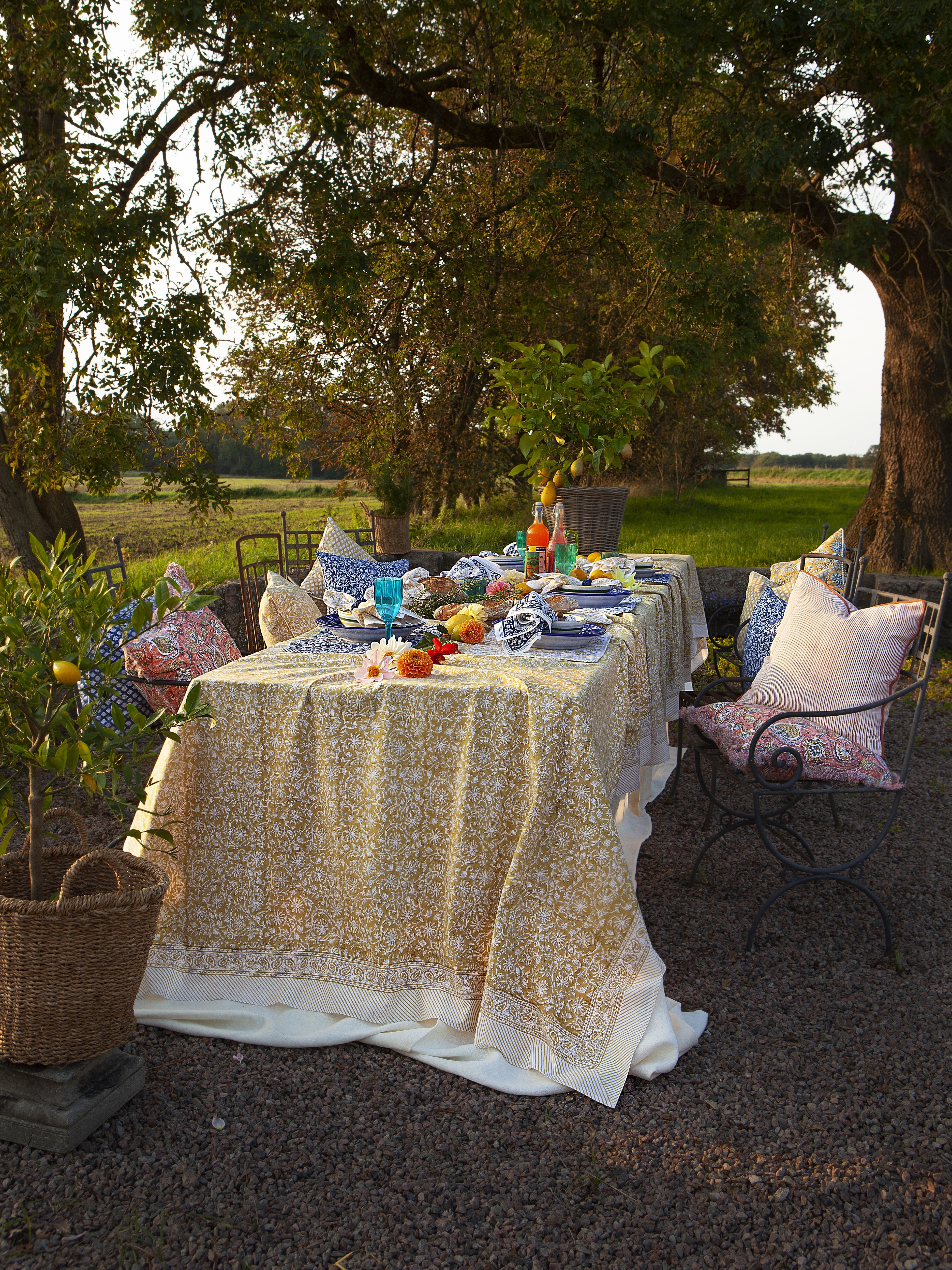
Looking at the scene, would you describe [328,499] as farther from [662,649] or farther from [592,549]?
[662,649]

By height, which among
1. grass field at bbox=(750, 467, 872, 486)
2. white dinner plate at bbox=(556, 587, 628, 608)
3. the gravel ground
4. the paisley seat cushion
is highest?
grass field at bbox=(750, 467, 872, 486)

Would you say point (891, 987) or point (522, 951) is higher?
point (522, 951)

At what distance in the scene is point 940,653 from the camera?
6234 mm

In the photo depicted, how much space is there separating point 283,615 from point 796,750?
1.75m

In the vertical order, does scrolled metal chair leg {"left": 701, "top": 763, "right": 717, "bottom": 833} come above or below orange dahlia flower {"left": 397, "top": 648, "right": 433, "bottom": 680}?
below

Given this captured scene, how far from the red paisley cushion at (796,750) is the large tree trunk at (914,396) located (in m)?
4.94

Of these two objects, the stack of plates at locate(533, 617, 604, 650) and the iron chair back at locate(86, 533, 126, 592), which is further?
the iron chair back at locate(86, 533, 126, 592)

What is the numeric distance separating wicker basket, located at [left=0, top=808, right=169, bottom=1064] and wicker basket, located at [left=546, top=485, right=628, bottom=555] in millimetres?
3028

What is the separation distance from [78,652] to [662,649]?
7.93 feet

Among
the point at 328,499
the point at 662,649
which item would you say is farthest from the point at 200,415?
the point at 328,499

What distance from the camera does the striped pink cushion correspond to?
103 inches

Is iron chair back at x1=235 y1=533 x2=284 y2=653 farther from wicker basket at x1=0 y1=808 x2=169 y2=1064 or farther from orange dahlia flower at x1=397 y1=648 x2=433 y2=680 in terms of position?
wicker basket at x1=0 y1=808 x2=169 y2=1064

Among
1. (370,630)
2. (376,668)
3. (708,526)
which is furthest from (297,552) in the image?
(708,526)

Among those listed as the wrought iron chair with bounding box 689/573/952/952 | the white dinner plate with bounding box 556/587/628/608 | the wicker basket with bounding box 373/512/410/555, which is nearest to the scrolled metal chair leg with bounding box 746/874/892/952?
the wrought iron chair with bounding box 689/573/952/952
